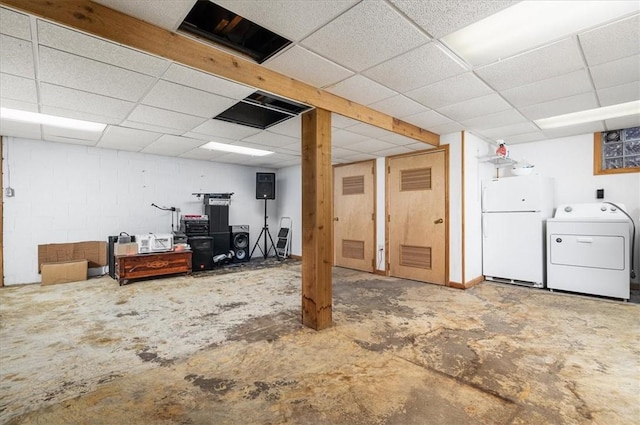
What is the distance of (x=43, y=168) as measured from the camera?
491cm

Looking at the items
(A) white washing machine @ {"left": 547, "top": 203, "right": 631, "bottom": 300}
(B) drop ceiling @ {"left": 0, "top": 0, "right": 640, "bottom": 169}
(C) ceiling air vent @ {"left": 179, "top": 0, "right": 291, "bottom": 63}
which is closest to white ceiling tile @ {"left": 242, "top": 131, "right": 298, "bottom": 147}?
(B) drop ceiling @ {"left": 0, "top": 0, "right": 640, "bottom": 169}

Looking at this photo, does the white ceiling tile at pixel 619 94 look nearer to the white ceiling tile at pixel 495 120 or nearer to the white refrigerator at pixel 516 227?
the white ceiling tile at pixel 495 120

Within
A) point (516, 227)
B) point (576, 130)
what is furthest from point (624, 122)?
point (516, 227)

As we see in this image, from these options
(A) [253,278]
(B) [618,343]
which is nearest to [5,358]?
(A) [253,278]

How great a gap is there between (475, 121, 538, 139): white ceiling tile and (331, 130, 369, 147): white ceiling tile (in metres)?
1.88

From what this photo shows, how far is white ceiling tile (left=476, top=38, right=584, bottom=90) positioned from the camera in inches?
90.9

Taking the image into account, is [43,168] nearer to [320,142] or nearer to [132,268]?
[132,268]

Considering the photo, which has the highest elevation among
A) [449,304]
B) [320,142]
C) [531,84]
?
[531,84]

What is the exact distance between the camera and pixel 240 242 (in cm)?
674

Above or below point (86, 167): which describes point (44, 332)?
below

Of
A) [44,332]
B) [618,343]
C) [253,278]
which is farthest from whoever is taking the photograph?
[253,278]

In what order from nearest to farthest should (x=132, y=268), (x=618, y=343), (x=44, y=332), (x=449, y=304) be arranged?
(x=618, y=343) → (x=44, y=332) → (x=449, y=304) → (x=132, y=268)

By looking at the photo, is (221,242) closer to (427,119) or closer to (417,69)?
(427,119)

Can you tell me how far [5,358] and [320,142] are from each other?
3.19 m
